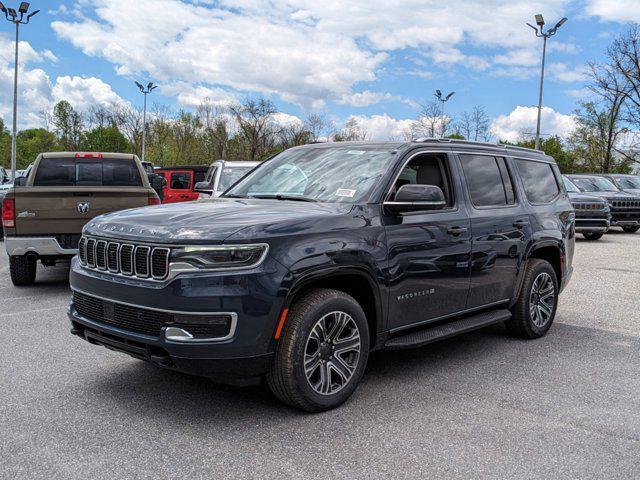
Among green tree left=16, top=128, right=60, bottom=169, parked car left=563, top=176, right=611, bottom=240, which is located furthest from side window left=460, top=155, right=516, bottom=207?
green tree left=16, top=128, right=60, bottom=169

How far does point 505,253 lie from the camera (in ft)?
18.3

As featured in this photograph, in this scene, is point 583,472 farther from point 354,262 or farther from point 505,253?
point 505,253

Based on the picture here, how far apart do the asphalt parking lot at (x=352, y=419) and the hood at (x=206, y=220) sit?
45.0 inches

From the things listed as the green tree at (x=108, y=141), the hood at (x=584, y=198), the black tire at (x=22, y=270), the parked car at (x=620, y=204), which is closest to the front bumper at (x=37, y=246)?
the black tire at (x=22, y=270)

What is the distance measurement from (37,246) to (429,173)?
5.33 m

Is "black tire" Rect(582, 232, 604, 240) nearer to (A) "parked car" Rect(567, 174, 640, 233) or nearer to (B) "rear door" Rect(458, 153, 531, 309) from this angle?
(A) "parked car" Rect(567, 174, 640, 233)

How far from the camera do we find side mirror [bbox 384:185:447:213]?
14.4 feet

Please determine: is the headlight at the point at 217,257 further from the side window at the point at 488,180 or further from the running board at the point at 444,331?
the side window at the point at 488,180

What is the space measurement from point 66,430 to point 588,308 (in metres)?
→ 6.39

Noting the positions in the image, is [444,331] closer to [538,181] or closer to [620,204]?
[538,181]

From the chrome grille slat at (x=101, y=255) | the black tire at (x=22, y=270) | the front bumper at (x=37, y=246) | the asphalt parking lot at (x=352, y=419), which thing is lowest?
the asphalt parking lot at (x=352, y=419)

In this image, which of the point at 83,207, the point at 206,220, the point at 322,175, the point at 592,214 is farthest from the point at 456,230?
the point at 592,214

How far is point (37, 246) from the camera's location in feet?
26.1

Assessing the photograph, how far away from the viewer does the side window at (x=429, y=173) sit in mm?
4953
